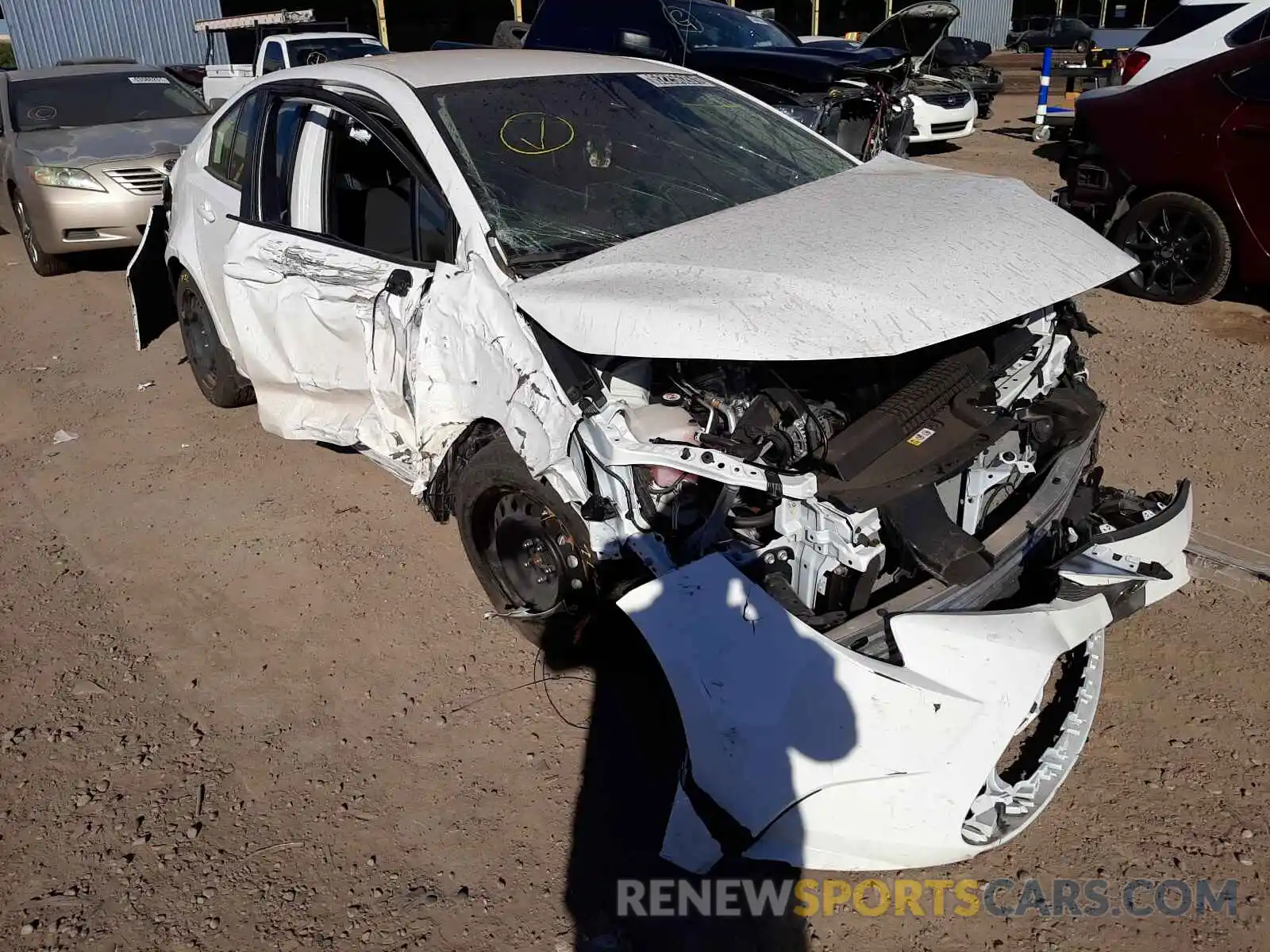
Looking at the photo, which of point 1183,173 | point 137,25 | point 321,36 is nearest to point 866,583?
point 1183,173

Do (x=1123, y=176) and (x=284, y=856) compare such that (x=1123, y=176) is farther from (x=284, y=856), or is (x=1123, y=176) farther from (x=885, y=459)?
(x=284, y=856)

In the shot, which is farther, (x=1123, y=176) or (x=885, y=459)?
(x=1123, y=176)

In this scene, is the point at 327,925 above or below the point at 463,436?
below

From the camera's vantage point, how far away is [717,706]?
2195 millimetres

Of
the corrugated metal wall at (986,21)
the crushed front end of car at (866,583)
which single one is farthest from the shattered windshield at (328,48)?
the corrugated metal wall at (986,21)

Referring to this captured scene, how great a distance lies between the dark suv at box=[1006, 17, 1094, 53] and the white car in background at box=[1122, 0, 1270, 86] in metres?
21.3

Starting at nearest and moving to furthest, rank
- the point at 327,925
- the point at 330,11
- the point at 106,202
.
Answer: the point at 327,925 → the point at 106,202 → the point at 330,11

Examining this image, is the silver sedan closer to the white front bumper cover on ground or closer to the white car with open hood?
the white car with open hood

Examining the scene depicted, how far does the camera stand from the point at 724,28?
30.0ft

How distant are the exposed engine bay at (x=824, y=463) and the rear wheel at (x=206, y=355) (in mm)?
3006

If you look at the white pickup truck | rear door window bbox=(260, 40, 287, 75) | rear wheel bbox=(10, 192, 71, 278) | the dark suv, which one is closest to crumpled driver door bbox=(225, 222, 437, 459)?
rear wheel bbox=(10, 192, 71, 278)

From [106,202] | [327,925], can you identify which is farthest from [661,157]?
[106,202]

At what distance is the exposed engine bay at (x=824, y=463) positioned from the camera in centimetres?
237

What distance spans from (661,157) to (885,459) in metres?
1.64
